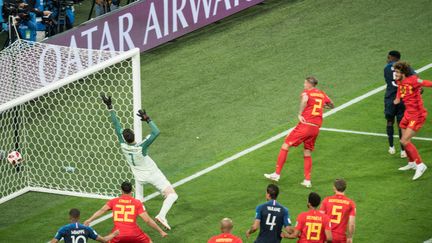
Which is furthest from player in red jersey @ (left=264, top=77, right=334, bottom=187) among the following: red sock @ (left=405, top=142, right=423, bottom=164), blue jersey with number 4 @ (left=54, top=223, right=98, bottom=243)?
blue jersey with number 4 @ (left=54, top=223, right=98, bottom=243)

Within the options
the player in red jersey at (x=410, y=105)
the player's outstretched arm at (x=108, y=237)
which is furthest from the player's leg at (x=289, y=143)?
the player's outstretched arm at (x=108, y=237)

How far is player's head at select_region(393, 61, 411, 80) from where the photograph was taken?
58.1ft

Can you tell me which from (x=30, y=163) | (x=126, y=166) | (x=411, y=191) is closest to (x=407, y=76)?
(x=411, y=191)

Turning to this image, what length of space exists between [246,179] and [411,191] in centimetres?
295

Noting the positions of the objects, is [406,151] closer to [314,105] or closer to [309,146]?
[309,146]

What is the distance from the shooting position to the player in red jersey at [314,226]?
556 inches

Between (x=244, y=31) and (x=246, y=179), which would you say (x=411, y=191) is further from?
(x=244, y=31)

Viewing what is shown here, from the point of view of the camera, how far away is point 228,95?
2258 centimetres

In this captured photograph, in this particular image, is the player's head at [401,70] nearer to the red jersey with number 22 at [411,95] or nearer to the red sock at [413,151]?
the red jersey with number 22 at [411,95]

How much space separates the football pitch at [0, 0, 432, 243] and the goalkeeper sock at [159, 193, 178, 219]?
376 mm

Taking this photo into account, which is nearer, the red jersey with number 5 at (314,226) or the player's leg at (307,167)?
the red jersey with number 5 at (314,226)

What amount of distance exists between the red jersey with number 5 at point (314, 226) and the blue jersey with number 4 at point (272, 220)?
24cm

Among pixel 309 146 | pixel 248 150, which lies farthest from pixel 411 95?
pixel 248 150

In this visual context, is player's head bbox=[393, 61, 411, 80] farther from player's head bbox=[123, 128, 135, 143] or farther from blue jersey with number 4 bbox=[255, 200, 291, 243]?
player's head bbox=[123, 128, 135, 143]
